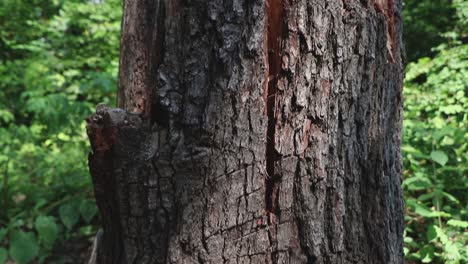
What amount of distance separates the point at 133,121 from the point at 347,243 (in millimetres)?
685

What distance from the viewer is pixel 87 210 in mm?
2826

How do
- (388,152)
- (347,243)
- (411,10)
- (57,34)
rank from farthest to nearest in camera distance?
(411,10) → (57,34) → (388,152) → (347,243)

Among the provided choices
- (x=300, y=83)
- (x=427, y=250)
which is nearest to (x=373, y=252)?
(x=300, y=83)

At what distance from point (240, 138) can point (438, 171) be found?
104 inches

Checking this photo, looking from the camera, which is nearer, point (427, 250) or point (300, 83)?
point (300, 83)

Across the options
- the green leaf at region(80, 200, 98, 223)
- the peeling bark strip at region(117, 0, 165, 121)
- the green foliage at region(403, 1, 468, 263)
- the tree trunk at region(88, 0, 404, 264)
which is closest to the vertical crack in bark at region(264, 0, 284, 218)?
the tree trunk at region(88, 0, 404, 264)

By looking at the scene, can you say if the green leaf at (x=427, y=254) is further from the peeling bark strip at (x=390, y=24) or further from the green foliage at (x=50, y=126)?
the green foliage at (x=50, y=126)

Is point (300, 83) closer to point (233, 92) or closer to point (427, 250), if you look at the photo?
point (233, 92)

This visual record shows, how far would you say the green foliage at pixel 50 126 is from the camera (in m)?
2.90

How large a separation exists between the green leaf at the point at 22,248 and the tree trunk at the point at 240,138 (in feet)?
4.76

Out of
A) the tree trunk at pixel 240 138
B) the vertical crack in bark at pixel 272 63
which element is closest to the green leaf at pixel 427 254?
the tree trunk at pixel 240 138

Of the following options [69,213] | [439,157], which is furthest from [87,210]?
[439,157]

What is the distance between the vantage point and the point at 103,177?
1240mm

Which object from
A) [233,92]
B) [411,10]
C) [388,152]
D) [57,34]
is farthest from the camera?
[411,10]
